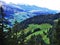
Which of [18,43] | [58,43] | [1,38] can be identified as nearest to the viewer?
[1,38]

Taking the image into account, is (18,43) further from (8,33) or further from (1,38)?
(1,38)

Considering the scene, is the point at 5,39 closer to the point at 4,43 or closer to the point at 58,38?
the point at 4,43

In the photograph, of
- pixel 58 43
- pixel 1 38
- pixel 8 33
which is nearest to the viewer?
pixel 1 38

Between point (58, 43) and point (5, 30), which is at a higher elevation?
point (5, 30)

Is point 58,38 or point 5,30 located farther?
point 58,38

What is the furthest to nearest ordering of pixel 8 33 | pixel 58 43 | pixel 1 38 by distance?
pixel 58 43, pixel 8 33, pixel 1 38

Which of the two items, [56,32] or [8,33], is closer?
[8,33]

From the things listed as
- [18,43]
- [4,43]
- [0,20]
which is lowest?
[18,43]

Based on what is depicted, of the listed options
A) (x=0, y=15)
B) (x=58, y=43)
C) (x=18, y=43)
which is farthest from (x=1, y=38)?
(x=58, y=43)

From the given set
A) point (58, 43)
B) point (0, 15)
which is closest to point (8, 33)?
point (0, 15)
